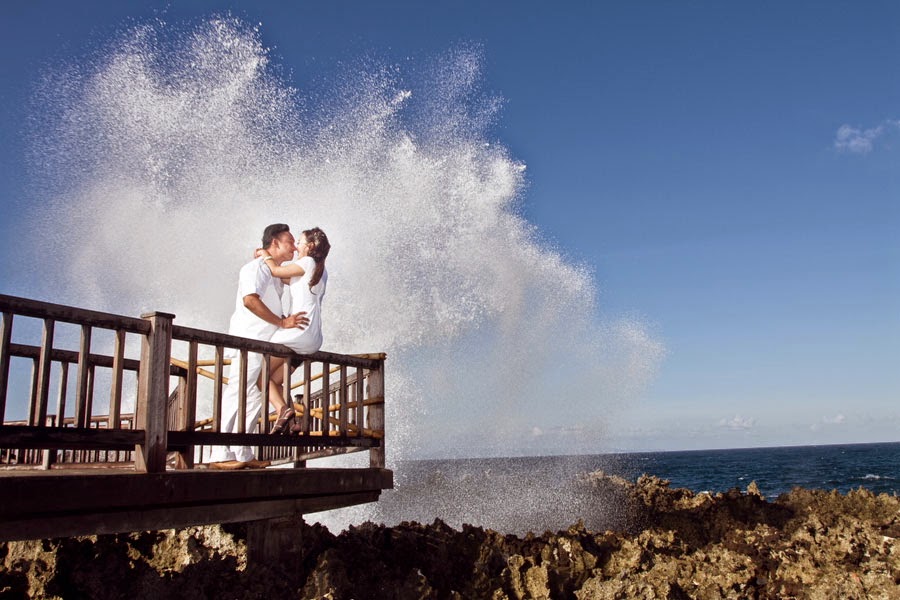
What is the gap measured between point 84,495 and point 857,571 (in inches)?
346

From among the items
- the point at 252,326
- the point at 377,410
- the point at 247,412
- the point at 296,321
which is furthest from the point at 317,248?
the point at 377,410

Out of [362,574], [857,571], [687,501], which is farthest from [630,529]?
[362,574]

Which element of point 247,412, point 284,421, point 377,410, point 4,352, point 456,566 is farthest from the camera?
point 456,566

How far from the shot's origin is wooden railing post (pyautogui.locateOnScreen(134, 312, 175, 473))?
5480mm

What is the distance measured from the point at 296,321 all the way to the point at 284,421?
1000 millimetres

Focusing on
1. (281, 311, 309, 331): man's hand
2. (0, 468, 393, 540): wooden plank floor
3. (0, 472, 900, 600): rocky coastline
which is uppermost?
(281, 311, 309, 331): man's hand

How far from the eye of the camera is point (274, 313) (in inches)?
289

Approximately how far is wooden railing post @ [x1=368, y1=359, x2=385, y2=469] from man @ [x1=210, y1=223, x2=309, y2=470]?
3.93 ft

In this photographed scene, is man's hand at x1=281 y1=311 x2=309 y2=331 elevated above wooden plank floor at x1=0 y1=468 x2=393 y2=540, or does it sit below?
above

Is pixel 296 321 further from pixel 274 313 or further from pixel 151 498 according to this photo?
pixel 151 498

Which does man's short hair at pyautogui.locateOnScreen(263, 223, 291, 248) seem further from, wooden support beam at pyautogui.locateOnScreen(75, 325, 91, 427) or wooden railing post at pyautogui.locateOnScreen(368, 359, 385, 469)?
wooden support beam at pyautogui.locateOnScreen(75, 325, 91, 427)

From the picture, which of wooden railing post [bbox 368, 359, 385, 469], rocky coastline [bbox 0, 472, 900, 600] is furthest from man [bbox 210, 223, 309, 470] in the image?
rocky coastline [bbox 0, 472, 900, 600]

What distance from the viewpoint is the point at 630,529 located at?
1580 centimetres

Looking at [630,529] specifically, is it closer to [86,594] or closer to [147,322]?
[86,594]
